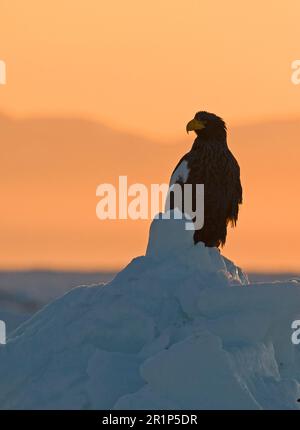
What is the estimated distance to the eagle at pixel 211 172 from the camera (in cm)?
2602

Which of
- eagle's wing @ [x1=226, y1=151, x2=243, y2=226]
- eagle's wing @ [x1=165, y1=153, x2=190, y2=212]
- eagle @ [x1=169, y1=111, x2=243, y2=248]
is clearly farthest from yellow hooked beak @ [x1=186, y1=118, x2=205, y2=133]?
eagle's wing @ [x1=226, y1=151, x2=243, y2=226]

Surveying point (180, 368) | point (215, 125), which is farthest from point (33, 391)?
point (215, 125)

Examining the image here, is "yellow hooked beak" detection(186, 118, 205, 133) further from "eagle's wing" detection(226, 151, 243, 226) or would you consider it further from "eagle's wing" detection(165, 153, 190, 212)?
"eagle's wing" detection(226, 151, 243, 226)

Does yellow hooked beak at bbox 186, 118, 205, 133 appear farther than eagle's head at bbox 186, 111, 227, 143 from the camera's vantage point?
No

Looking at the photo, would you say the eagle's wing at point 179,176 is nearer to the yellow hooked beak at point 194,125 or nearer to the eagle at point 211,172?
the eagle at point 211,172

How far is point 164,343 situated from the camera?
68.7ft

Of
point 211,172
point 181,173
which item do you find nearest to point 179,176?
point 181,173

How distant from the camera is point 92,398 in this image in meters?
20.5

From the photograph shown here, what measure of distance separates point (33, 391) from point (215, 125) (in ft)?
22.1

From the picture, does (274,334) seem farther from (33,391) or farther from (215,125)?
(215,125)

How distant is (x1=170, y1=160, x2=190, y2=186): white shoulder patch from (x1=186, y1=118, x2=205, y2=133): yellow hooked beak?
53 centimetres

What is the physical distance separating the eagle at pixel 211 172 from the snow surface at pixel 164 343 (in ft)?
11.6

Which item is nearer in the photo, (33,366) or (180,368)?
(180,368)

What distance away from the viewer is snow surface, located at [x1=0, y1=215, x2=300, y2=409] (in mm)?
20250
